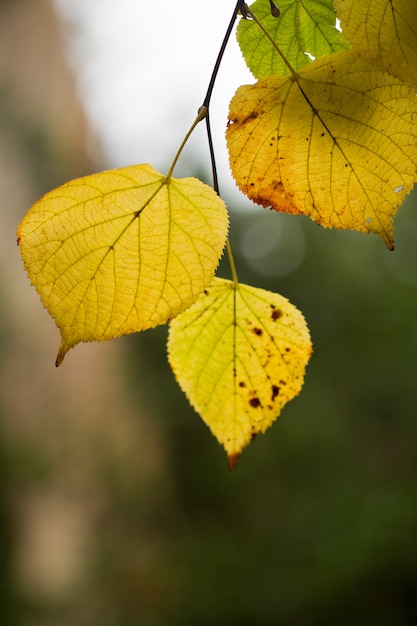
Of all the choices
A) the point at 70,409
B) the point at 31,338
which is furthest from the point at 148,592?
the point at 31,338

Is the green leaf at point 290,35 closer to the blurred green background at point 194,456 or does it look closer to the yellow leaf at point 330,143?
the yellow leaf at point 330,143

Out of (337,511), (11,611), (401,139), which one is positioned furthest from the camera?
(337,511)

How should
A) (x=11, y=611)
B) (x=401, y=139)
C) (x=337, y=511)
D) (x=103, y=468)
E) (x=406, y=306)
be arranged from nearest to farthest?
1. (x=401, y=139)
2. (x=11, y=611)
3. (x=337, y=511)
4. (x=103, y=468)
5. (x=406, y=306)

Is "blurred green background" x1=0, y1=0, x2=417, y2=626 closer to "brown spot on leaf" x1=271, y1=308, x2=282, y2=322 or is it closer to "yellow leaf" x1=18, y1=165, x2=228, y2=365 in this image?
"brown spot on leaf" x1=271, y1=308, x2=282, y2=322

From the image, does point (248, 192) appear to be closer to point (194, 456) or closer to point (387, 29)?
point (387, 29)

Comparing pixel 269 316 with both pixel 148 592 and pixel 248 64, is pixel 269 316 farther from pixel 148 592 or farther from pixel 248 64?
pixel 148 592

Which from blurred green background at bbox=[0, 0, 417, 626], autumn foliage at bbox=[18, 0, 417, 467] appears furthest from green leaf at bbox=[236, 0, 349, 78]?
blurred green background at bbox=[0, 0, 417, 626]
